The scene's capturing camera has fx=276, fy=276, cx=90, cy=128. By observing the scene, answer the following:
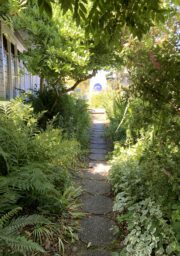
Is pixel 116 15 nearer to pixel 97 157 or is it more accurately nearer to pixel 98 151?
pixel 97 157

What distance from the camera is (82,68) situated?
15.6 ft

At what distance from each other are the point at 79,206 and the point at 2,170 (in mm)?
1024

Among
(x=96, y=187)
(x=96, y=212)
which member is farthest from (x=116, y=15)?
(x=96, y=187)

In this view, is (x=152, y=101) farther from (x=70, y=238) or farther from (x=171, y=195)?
(x=70, y=238)

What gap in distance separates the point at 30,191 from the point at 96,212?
2.80ft

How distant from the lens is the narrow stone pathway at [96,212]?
2582 millimetres

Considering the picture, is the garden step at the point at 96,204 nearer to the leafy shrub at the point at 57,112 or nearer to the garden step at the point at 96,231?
the garden step at the point at 96,231

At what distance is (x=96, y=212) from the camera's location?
10.6 feet

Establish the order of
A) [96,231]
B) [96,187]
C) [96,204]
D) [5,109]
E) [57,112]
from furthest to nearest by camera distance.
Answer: [57,112]
[96,187]
[5,109]
[96,204]
[96,231]

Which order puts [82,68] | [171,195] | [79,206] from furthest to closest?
[82,68]
[79,206]
[171,195]

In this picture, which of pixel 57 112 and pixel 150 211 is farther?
pixel 57 112

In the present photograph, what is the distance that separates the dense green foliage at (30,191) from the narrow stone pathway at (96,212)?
0.15 m

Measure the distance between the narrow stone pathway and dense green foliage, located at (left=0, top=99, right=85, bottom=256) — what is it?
0.15 m

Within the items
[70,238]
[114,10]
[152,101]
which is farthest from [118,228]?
[114,10]
